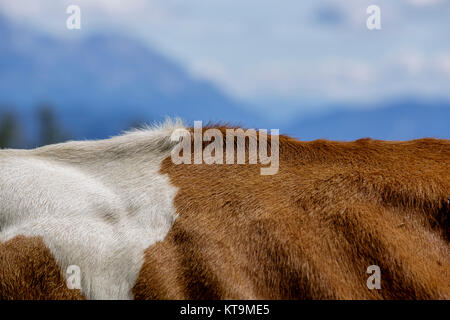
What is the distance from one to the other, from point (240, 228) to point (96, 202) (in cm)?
110

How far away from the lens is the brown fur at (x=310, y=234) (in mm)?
3719

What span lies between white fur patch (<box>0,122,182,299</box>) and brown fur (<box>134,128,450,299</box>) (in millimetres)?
132

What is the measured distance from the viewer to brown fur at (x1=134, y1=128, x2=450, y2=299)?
3.72 m

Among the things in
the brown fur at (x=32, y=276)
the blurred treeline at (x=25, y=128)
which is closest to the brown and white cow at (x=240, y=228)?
the brown fur at (x=32, y=276)

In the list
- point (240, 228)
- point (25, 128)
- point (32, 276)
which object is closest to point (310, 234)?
point (240, 228)

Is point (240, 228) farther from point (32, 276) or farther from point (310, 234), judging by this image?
point (32, 276)

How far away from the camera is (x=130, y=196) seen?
4141 millimetres

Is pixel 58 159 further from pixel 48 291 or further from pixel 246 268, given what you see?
pixel 246 268

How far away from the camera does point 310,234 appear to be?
3.85 m


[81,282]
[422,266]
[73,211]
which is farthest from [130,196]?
[422,266]

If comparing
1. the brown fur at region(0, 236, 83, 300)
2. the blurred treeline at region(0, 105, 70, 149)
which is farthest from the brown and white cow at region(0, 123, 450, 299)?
the blurred treeline at region(0, 105, 70, 149)

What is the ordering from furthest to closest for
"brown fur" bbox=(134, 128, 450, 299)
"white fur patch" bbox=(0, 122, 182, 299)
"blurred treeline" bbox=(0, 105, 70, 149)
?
"blurred treeline" bbox=(0, 105, 70, 149) → "white fur patch" bbox=(0, 122, 182, 299) → "brown fur" bbox=(134, 128, 450, 299)

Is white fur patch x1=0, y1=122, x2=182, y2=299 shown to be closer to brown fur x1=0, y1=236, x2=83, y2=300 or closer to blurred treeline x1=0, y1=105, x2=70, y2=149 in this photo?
brown fur x1=0, y1=236, x2=83, y2=300
